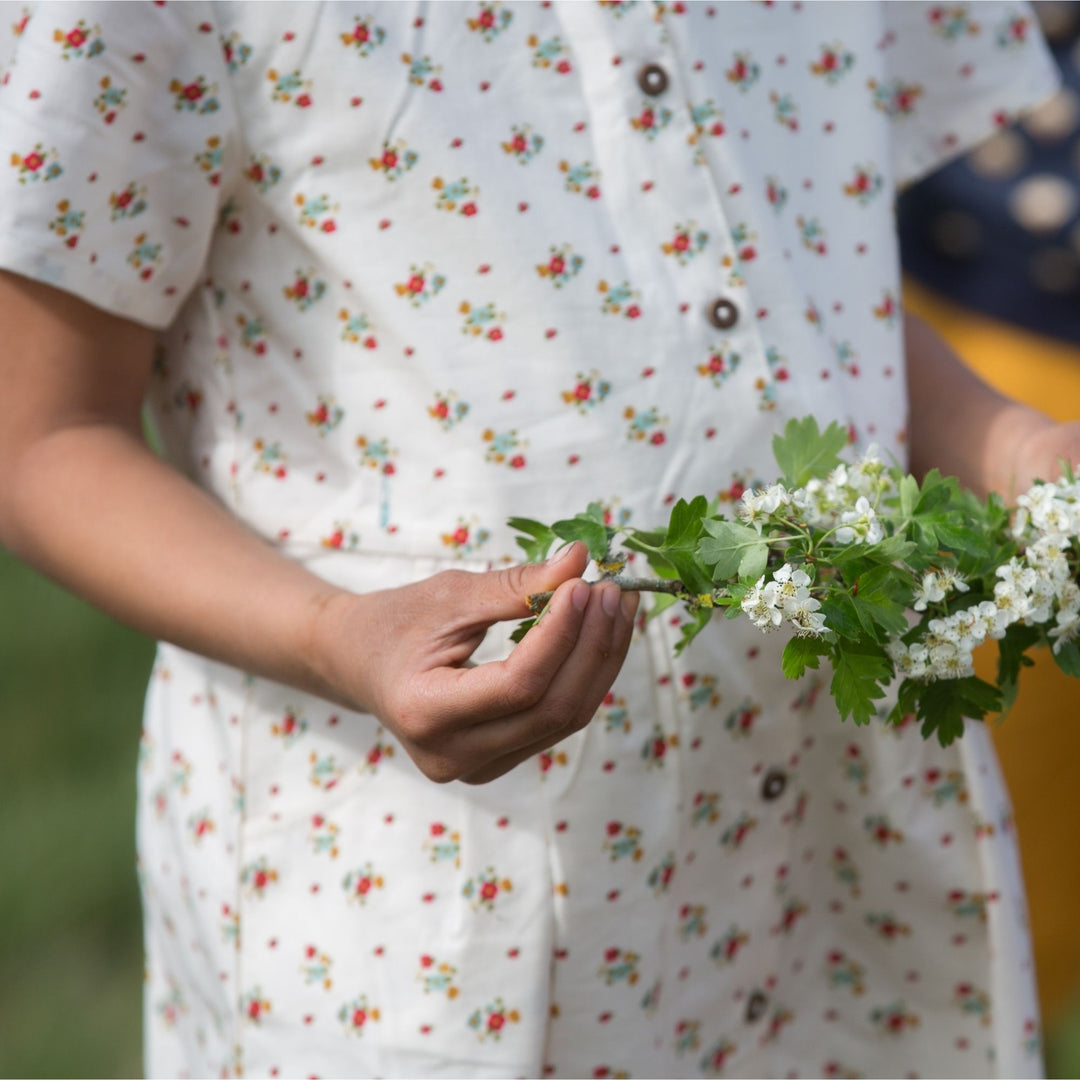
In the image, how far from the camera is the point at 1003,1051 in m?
1.12

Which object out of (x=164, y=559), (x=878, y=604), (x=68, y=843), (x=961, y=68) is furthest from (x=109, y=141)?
(x=68, y=843)

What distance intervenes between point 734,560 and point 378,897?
0.45 metres

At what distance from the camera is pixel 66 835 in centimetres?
259

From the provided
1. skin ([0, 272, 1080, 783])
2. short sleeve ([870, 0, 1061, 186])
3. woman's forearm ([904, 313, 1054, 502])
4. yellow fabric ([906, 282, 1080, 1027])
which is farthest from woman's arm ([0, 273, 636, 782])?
yellow fabric ([906, 282, 1080, 1027])

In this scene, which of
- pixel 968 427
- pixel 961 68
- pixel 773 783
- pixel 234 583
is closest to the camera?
pixel 234 583

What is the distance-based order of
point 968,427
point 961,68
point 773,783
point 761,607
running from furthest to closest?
point 961,68 < point 968,427 < point 773,783 < point 761,607

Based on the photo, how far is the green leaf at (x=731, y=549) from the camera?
73 cm

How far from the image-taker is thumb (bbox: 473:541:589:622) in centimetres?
73

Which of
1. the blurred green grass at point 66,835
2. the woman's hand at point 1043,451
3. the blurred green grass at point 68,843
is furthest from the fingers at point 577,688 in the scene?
the blurred green grass at point 66,835

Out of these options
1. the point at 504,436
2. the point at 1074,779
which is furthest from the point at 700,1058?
the point at 1074,779

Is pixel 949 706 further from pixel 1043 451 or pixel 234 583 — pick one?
pixel 234 583

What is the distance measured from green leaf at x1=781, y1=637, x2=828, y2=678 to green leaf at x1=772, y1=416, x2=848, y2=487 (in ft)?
0.47

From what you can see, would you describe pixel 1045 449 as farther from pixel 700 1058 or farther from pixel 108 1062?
pixel 108 1062

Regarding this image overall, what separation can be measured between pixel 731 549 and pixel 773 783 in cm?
41
